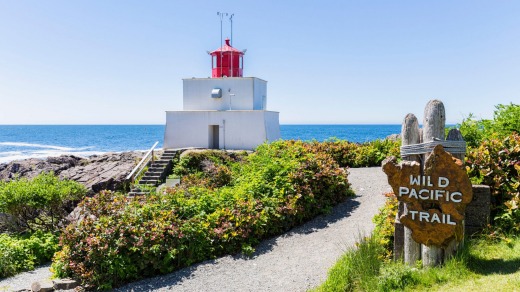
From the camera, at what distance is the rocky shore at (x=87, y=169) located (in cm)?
1890

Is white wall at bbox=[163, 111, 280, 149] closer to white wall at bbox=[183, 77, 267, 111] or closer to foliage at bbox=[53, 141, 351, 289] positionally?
white wall at bbox=[183, 77, 267, 111]

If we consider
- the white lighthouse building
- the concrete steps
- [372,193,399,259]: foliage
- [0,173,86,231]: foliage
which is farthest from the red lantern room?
[372,193,399,259]: foliage

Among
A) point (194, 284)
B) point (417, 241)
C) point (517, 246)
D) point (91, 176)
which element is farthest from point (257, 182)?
point (91, 176)

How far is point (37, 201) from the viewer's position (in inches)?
477

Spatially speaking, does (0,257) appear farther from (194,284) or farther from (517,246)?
(517,246)

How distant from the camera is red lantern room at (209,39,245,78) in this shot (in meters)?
23.5

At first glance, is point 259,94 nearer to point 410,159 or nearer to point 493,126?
point 493,126

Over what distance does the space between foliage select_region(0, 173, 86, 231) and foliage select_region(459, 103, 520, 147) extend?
1076 cm

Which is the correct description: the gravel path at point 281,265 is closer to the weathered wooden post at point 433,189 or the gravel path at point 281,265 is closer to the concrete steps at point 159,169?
the weathered wooden post at point 433,189

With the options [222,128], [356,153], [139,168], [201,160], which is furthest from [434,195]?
[222,128]

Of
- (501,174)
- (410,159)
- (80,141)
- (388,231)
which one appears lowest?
(80,141)

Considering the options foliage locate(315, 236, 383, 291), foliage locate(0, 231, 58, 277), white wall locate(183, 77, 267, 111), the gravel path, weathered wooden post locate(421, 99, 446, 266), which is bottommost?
foliage locate(0, 231, 58, 277)

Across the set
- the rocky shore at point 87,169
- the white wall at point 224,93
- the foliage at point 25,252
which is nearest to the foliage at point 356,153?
the white wall at point 224,93

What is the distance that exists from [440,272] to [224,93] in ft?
60.0
